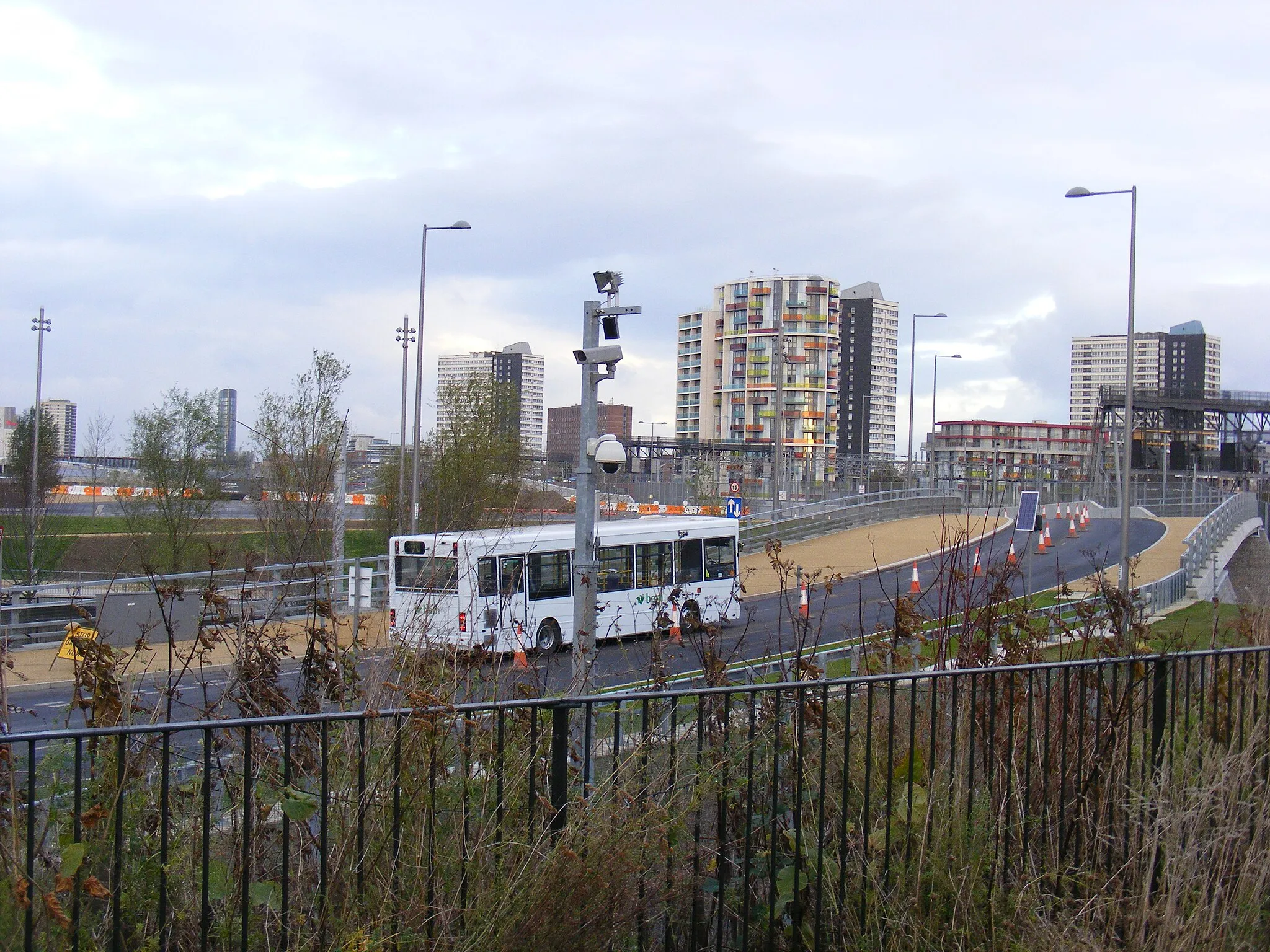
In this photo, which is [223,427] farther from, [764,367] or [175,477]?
[764,367]

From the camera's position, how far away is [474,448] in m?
27.6

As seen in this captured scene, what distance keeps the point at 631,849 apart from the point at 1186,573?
24873mm

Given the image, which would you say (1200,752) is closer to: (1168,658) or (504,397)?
(1168,658)

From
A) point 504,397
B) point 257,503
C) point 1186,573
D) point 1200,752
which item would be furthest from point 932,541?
point 1200,752

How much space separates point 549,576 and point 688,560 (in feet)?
13.2

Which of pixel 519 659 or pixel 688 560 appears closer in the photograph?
pixel 519 659

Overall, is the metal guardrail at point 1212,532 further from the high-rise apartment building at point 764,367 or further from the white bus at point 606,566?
the high-rise apartment building at point 764,367

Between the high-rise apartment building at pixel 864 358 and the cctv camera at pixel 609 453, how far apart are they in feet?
533

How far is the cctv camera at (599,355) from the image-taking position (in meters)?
14.0

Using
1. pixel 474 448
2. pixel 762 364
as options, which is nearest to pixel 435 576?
pixel 474 448

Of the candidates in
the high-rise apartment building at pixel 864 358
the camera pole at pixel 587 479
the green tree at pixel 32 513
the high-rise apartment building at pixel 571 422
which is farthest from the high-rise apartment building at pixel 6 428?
the high-rise apartment building at pixel 864 358

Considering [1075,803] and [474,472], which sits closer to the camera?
[1075,803]

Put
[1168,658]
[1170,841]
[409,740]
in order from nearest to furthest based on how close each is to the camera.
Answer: [409,740] < [1170,841] < [1168,658]

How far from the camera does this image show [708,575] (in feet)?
78.4
